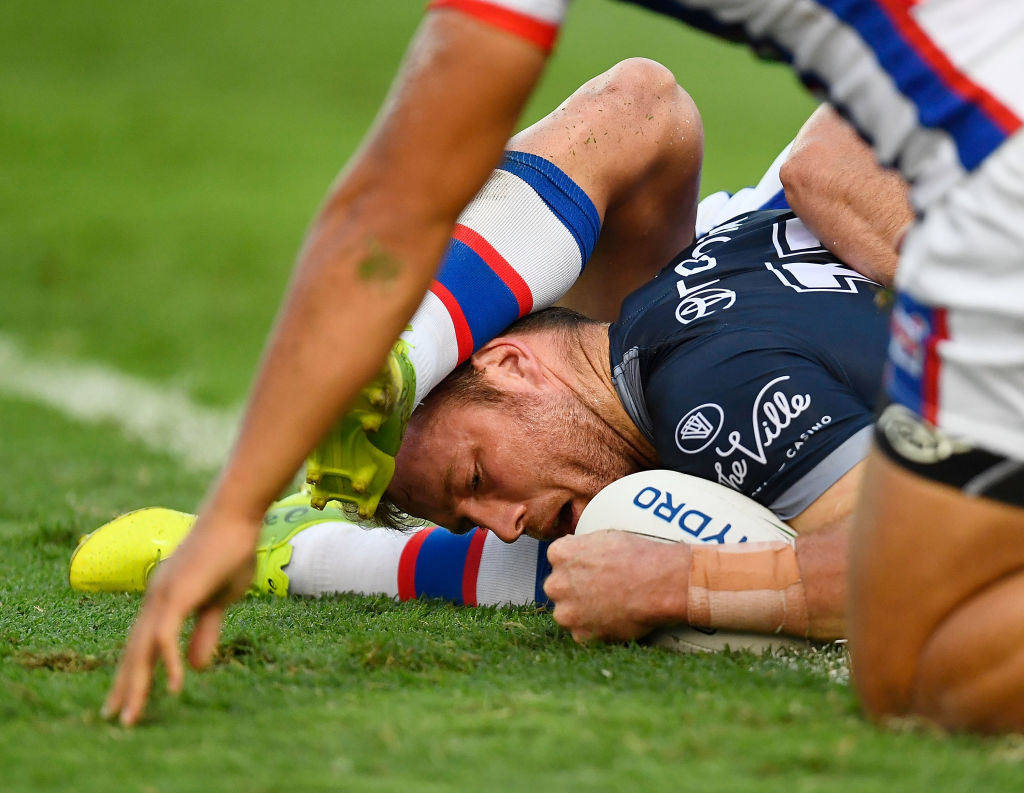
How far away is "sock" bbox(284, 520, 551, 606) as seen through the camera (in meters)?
2.19

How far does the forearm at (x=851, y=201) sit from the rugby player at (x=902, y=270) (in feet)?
2.98

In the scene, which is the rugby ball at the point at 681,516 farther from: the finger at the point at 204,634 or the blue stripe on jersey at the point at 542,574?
the finger at the point at 204,634

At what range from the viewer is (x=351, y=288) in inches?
46.4

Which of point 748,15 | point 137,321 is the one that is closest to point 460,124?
point 748,15

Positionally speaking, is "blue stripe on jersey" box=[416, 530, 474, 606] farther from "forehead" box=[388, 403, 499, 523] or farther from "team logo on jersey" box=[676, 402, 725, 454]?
"team logo on jersey" box=[676, 402, 725, 454]

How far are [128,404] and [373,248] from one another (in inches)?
170

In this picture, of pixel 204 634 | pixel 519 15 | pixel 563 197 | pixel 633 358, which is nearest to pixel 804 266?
pixel 633 358

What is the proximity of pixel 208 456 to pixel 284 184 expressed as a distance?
6915mm

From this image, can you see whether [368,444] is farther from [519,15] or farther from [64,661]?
[519,15]

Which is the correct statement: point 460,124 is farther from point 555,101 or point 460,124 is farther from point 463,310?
point 555,101

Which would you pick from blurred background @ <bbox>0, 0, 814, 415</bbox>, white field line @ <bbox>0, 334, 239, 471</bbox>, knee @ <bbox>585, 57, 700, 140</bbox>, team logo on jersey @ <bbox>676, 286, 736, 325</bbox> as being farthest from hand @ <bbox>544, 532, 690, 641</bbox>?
blurred background @ <bbox>0, 0, 814, 415</bbox>

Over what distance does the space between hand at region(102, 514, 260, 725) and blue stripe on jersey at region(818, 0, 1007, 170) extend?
73 cm

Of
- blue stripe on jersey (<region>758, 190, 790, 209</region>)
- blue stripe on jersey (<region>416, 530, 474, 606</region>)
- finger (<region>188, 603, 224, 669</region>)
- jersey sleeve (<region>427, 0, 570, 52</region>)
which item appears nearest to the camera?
jersey sleeve (<region>427, 0, 570, 52</region>)

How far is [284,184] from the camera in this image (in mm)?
10734
